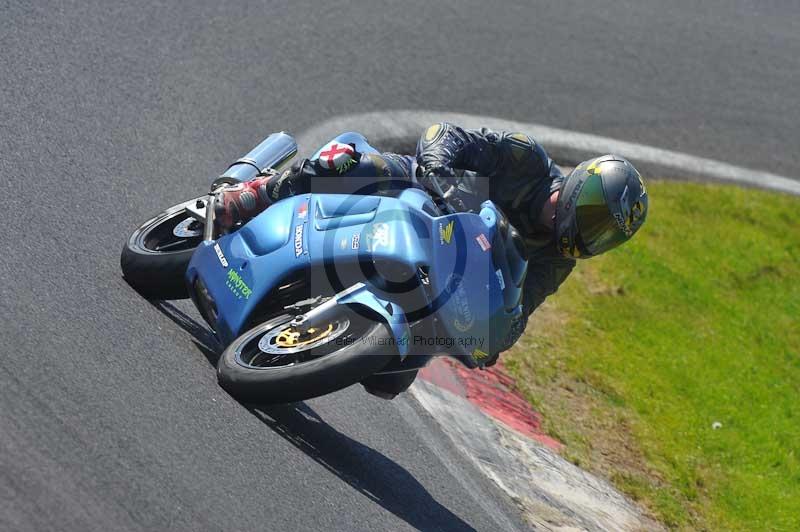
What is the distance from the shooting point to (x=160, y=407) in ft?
16.2

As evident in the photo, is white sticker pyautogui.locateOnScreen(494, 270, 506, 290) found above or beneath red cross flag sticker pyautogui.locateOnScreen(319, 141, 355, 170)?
beneath

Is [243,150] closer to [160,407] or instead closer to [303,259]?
[303,259]

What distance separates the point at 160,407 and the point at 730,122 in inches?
399

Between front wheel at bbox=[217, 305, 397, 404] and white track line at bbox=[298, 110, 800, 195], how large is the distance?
4338 mm

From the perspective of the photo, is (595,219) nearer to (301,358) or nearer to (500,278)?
(500,278)

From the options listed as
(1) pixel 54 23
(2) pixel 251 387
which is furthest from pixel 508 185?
(1) pixel 54 23

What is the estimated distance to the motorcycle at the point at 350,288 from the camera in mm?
5191

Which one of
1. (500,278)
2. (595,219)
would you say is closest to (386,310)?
(500,278)

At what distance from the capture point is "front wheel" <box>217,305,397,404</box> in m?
5.02

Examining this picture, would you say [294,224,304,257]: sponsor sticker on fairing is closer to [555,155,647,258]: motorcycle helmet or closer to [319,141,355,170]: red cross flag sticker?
[319,141,355,170]: red cross flag sticker

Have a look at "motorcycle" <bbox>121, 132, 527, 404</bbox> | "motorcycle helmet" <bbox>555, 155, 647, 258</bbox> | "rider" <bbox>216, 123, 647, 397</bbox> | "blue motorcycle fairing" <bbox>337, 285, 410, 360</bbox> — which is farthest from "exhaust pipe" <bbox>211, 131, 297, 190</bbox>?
"motorcycle helmet" <bbox>555, 155, 647, 258</bbox>

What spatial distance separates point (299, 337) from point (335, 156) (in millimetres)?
1171

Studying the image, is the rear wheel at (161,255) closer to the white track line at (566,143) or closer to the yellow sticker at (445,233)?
the yellow sticker at (445,233)

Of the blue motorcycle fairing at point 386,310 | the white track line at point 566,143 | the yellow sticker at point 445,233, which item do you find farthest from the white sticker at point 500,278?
the white track line at point 566,143
